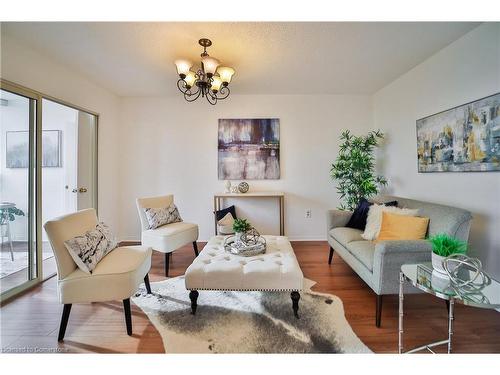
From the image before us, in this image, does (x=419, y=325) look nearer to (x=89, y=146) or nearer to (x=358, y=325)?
(x=358, y=325)

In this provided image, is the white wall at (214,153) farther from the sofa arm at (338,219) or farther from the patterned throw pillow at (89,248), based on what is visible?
the patterned throw pillow at (89,248)

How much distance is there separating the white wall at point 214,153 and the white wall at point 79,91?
171 millimetres

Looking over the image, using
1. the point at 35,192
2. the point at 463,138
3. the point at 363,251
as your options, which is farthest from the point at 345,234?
the point at 35,192

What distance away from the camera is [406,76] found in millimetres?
2869

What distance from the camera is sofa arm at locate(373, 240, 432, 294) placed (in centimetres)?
159

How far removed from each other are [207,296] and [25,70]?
9.05 feet

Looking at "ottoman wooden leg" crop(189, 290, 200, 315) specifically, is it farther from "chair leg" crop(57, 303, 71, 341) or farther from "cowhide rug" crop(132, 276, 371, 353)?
"chair leg" crop(57, 303, 71, 341)

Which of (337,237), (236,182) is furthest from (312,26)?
(236,182)

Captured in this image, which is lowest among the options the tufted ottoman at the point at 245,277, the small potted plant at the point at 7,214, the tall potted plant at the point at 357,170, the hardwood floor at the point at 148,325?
the hardwood floor at the point at 148,325

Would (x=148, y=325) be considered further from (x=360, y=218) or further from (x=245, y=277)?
(x=360, y=218)

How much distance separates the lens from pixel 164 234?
2.49 meters

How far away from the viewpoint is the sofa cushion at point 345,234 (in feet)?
7.43

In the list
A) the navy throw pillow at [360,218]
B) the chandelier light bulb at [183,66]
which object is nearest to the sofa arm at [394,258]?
the navy throw pillow at [360,218]

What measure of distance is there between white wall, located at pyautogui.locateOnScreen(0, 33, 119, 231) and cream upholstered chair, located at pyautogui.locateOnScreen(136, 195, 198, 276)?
106 cm
